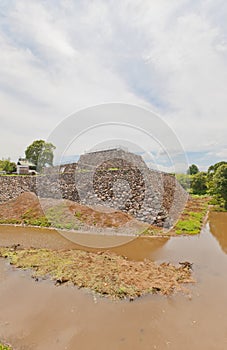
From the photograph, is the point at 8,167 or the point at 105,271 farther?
the point at 8,167

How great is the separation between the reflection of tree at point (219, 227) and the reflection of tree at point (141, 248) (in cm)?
230

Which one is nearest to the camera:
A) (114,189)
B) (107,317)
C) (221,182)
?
(107,317)

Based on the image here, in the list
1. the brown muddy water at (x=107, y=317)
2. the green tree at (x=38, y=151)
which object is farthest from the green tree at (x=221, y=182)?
the green tree at (x=38, y=151)

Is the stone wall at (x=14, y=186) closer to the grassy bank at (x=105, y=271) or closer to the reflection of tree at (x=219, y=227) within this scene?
the grassy bank at (x=105, y=271)

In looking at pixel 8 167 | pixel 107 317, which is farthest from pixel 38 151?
pixel 107 317

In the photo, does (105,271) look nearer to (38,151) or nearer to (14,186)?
(14,186)

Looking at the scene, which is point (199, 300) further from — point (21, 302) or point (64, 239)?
point (64, 239)

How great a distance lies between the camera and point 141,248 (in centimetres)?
803

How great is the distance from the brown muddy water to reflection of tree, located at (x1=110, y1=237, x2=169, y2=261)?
6.10 ft

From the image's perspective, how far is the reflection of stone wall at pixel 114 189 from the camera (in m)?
11.5

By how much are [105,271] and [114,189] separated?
6.99m

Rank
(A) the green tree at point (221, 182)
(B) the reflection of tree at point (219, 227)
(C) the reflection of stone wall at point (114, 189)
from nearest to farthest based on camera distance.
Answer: (B) the reflection of tree at point (219, 227)
(C) the reflection of stone wall at point (114, 189)
(A) the green tree at point (221, 182)

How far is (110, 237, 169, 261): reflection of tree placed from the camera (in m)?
7.38

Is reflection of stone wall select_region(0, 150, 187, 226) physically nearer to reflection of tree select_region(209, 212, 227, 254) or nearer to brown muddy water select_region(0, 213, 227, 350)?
reflection of tree select_region(209, 212, 227, 254)
